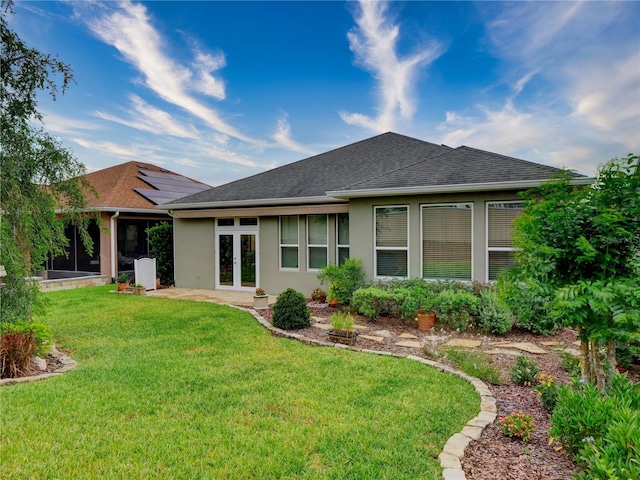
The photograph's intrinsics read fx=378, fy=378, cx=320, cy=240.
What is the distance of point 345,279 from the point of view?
10031 mm

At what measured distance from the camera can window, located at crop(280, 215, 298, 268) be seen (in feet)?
40.9

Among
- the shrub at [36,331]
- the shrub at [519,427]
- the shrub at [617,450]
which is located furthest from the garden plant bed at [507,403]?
the shrub at [36,331]

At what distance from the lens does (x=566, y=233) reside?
3.56m

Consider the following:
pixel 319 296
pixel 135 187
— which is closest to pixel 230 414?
pixel 319 296

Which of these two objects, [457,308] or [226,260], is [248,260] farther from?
[457,308]

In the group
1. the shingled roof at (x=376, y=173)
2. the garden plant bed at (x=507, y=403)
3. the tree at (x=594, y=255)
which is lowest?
the garden plant bed at (x=507, y=403)

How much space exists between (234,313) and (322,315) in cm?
221

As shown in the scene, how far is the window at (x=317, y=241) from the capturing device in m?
12.0

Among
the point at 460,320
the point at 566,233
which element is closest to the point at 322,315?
the point at 460,320

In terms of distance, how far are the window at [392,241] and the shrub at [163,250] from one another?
903cm

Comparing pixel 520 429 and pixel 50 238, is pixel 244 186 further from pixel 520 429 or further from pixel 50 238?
pixel 520 429

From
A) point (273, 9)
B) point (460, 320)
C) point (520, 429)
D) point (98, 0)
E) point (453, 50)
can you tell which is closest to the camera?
point (520, 429)

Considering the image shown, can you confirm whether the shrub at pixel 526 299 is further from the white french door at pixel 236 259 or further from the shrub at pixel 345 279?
the white french door at pixel 236 259

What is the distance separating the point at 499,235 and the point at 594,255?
590 cm
